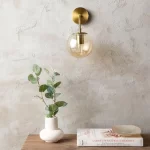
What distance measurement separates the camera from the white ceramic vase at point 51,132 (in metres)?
1.31

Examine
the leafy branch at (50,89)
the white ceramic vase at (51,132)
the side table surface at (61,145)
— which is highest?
the leafy branch at (50,89)

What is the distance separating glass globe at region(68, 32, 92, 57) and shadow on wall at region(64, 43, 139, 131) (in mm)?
70

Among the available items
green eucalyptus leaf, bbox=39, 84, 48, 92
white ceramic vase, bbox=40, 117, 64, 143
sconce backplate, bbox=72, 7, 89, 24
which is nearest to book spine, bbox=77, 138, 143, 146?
white ceramic vase, bbox=40, 117, 64, 143

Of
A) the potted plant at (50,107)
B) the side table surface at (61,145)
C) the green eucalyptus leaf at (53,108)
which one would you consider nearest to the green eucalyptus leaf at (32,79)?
the potted plant at (50,107)

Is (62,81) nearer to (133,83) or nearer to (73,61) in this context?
(73,61)

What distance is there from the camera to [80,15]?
4.55 ft

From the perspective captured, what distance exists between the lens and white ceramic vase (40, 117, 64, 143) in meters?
1.31

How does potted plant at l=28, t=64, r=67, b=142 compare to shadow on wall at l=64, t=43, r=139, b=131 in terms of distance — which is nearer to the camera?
potted plant at l=28, t=64, r=67, b=142

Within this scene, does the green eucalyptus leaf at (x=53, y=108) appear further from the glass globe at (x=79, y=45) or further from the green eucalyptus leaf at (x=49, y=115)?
the glass globe at (x=79, y=45)

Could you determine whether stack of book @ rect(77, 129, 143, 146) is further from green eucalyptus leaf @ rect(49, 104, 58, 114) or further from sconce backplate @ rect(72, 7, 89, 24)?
sconce backplate @ rect(72, 7, 89, 24)

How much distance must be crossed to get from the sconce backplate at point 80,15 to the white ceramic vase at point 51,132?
42 centimetres

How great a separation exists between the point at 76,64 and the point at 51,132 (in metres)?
0.31

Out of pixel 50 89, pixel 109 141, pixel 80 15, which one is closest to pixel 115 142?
pixel 109 141

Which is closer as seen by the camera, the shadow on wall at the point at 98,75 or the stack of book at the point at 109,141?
the stack of book at the point at 109,141
